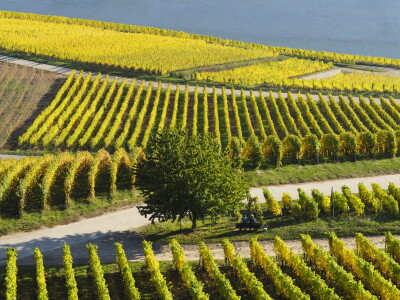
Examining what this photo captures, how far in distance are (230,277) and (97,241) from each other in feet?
30.1

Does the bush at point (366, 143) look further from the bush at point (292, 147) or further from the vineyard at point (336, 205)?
the vineyard at point (336, 205)

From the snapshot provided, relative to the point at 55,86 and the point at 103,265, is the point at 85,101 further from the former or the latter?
the point at 103,265

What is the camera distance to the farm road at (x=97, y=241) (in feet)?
99.6

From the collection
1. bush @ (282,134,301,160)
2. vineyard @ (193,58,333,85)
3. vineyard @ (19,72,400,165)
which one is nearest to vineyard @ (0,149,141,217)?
vineyard @ (19,72,400,165)

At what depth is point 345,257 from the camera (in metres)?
27.8

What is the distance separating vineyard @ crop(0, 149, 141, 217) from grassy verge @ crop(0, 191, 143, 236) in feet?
1.88

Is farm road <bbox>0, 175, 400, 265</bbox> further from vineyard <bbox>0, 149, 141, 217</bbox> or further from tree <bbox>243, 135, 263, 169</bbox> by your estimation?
tree <bbox>243, 135, 263, 169</bbox>

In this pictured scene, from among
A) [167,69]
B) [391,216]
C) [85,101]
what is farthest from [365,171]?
[167,69]

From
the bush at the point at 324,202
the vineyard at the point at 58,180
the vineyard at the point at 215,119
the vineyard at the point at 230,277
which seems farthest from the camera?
the vineyard at the point at 215,119

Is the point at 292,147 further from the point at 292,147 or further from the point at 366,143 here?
the point at 366,143

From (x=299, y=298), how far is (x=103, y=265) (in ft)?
35.2

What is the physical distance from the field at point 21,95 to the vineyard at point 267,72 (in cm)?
2139

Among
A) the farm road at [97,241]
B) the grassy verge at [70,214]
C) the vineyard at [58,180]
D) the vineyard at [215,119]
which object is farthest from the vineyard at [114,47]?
the farm road at [97,241]

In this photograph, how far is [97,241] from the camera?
32.4 m
